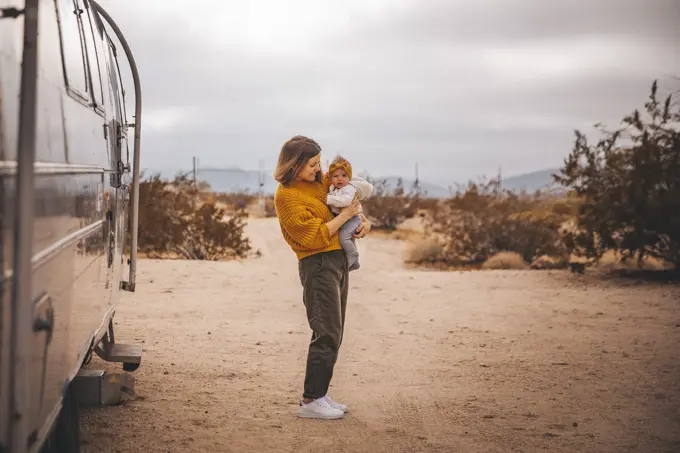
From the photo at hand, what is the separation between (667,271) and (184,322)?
890cm

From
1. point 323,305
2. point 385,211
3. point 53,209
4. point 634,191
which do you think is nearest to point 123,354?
point 323,305

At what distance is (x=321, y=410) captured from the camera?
6.11 m

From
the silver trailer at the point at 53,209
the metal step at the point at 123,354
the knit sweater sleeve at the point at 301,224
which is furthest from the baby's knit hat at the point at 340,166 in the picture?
the metal step at the point at 123,354

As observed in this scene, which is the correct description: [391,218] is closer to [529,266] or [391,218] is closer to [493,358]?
[529,266]

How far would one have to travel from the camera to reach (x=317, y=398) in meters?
6.13

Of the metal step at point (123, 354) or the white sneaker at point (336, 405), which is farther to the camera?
the metal step at point (123, 354)

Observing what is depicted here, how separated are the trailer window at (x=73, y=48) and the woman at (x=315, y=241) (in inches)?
56.8

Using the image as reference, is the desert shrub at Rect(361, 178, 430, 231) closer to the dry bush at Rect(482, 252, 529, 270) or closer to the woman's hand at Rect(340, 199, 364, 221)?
the dry bush at Rect(482, 252, 529, 270)

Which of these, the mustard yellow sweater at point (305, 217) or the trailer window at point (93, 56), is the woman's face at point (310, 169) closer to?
the mustard yellow sweater at point (305, 217)

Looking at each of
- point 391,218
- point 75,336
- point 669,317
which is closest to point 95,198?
point 75,336

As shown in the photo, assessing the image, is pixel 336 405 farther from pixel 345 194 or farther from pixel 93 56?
pixel 93 56

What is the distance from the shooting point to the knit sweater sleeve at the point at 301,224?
5816mm

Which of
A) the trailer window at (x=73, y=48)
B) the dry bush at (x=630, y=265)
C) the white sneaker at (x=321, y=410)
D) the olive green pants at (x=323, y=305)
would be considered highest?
the trailer window at (x=73, y=48)

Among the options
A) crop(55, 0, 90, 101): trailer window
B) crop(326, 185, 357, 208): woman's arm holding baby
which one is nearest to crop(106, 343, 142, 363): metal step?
crop(326, 185, 357, 208): woman's arm holding baby
